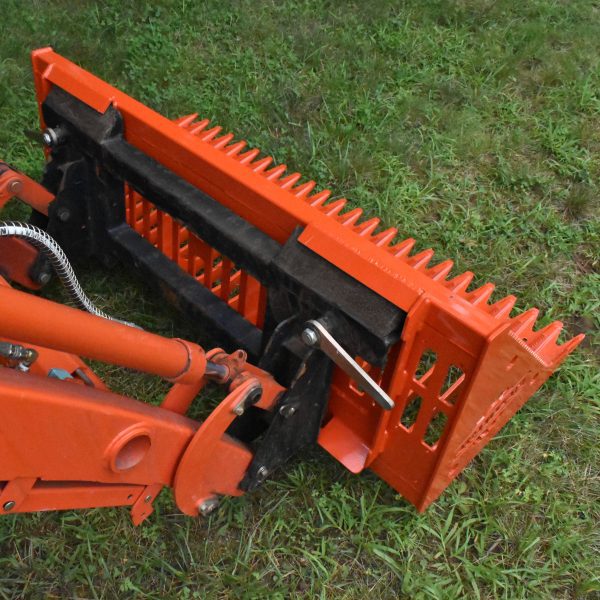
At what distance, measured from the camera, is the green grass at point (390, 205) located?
2.22 metres

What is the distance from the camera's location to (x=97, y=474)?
157 centimetres

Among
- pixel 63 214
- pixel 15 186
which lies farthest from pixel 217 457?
pixel 15 186

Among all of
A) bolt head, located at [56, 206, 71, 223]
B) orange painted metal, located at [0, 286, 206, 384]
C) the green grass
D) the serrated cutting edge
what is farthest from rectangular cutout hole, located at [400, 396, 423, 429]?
bolt head, located at [56, 206, 71, 223]

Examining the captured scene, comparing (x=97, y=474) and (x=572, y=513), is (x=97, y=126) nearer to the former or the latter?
(x=97, y=474)

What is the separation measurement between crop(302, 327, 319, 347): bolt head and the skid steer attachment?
10mm

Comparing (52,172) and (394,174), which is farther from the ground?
(394,174)

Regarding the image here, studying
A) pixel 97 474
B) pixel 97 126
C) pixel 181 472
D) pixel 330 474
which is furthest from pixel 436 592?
pixel 97 126

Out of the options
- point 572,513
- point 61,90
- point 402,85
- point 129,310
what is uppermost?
point 402,85

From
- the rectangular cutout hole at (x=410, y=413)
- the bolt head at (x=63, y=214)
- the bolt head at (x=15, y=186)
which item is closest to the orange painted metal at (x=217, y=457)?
the rectangular cutout hole at (x=410, y=413)

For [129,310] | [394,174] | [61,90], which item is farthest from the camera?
[394,174]

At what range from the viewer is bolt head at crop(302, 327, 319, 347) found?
178 cm

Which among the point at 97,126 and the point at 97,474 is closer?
the point at 97,474

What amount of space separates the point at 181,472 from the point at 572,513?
1.42m

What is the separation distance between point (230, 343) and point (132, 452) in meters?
0.71
